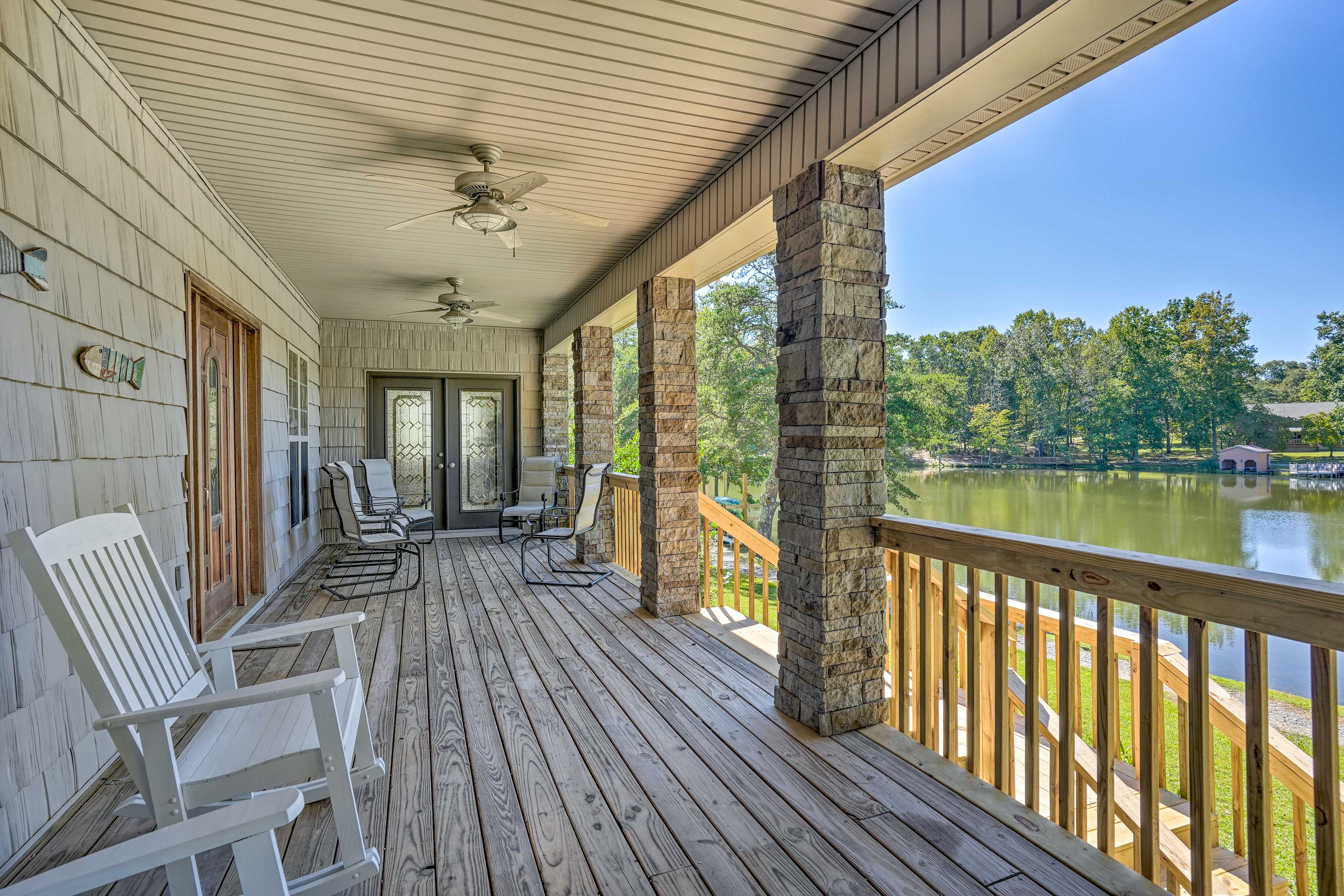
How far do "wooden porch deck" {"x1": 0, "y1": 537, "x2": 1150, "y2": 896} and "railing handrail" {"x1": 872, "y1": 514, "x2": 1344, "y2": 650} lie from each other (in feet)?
2.34

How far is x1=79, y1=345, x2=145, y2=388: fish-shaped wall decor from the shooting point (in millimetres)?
2254

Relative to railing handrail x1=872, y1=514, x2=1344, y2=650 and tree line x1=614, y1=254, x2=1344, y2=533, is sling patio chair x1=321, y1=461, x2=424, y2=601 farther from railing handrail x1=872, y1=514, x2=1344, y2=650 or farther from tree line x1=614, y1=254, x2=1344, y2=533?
tree line x1=614, y1=254, x2=1344, y2=533

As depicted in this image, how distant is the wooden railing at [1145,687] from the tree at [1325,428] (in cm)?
88

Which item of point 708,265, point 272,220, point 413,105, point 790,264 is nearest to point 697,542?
point 708,265

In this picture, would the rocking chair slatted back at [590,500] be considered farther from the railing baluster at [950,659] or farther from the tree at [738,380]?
the tree at [738,380]

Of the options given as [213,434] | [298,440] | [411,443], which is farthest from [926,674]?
[411,443]

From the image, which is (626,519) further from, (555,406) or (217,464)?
(217,464)

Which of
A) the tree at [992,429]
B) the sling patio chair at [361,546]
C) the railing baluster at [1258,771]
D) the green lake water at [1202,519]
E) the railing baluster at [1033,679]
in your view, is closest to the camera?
the railing baluster at [1258,771]

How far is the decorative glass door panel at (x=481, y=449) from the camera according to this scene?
26.3 ft

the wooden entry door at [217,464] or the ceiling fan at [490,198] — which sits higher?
the ceiling fan at [490,198]

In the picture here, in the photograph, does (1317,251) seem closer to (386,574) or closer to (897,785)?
(897,785)

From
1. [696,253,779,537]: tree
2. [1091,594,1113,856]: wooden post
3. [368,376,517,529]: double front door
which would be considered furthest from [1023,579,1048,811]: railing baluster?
[696,253,779,537]: tree

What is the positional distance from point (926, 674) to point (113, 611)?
8.17 feet

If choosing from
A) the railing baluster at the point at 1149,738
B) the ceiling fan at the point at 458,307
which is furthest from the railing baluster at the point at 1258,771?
the ceiling fan at the point at 458,307
